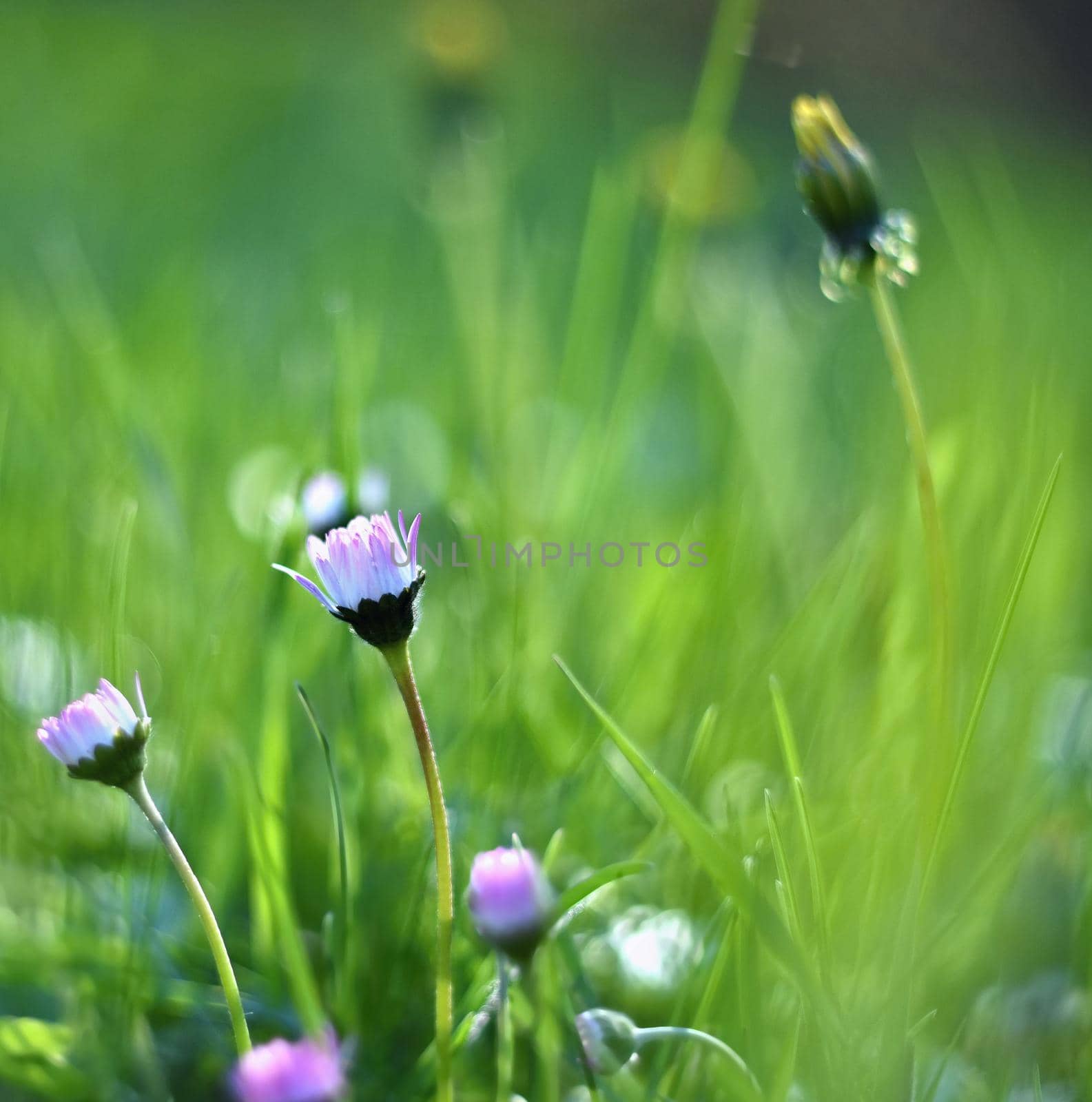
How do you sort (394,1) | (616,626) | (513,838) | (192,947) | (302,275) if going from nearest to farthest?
(513,838) < (192,947) < (616,626) < (302,275) < (394,1)

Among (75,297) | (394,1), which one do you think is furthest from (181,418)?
(394,1)

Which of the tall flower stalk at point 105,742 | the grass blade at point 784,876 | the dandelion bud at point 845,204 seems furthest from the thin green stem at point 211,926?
the dandelion bud at point 845,204

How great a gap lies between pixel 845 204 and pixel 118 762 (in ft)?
0.86

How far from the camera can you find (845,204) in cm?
38

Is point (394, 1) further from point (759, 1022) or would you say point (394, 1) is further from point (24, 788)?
point (759, 1022)

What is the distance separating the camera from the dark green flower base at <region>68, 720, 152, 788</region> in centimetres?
31

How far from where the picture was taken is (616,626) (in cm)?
61

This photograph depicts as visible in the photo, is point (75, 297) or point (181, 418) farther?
point (75, 297)

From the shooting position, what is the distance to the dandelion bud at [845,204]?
38cm

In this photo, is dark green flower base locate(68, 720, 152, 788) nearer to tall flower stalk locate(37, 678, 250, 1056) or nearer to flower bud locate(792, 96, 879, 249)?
tall flower stalk locate(37, 678, 250, 1056)

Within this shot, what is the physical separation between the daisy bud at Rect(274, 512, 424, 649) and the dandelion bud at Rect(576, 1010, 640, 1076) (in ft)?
0.34

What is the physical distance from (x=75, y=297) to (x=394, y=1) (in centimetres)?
160

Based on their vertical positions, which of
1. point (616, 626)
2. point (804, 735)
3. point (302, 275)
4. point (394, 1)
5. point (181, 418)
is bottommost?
point (804, 735)

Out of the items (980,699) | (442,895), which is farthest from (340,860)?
(980,699)
